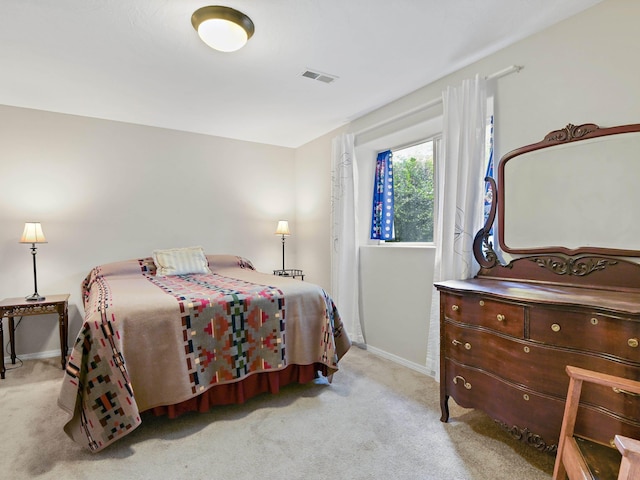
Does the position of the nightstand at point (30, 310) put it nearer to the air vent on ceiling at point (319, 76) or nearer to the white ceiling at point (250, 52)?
the white ceiling at point (250, 52)

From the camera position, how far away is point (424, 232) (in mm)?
3041

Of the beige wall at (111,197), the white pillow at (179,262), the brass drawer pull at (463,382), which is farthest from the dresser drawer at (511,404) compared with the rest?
the beige wall at (111,197)

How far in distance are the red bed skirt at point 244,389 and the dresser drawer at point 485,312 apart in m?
1.06

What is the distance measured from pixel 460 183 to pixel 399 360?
64.0 inches

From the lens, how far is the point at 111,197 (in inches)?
137

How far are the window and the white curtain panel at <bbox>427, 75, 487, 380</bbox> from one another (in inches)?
19.1

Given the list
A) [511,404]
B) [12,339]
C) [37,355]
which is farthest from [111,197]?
[511,404]

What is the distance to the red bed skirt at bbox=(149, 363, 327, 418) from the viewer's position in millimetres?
1968

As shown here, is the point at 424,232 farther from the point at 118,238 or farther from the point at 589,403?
the point at 118,238

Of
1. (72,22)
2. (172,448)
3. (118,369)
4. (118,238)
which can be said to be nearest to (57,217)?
(118,238)

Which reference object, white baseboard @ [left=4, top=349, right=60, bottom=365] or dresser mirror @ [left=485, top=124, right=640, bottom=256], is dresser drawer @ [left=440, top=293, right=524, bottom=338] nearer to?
dresser mirror @ [left=485, top=124, right=640, bottom=256]

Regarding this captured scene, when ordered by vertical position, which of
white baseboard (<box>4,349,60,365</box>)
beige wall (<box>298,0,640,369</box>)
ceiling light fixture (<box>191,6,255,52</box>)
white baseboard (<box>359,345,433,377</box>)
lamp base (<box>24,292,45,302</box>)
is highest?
ceiling light fixture (<box>191,6,255,52</box>)

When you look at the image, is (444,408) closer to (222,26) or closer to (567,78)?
(567,78)

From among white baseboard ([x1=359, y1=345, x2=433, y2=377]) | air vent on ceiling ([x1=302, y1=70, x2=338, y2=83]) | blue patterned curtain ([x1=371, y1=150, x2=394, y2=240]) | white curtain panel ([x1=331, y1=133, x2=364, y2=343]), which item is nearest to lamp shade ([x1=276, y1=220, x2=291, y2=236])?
white curtain panel ([x1=331, y1=133, x2=364, y2=343])
